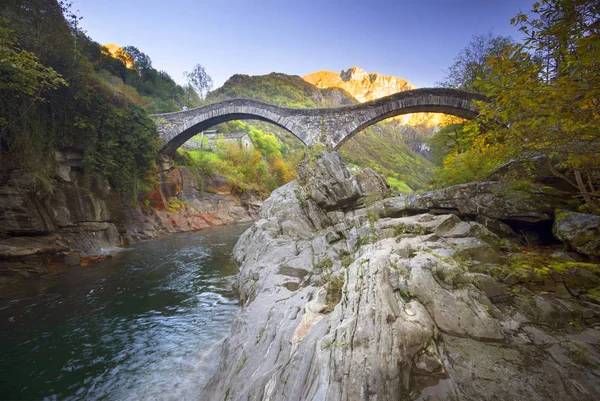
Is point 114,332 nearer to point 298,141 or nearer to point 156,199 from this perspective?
point 156,199

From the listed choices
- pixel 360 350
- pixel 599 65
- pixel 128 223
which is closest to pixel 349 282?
pixel 360 350

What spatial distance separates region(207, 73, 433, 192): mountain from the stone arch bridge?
3729cm

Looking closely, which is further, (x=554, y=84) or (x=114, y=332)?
(x=114, y=332)

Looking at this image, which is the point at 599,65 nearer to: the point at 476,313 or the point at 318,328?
the point at 476,313

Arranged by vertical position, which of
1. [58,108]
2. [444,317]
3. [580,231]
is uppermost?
[58,108]

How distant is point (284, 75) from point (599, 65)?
344 feet

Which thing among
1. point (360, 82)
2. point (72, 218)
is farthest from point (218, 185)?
point (360, 82)

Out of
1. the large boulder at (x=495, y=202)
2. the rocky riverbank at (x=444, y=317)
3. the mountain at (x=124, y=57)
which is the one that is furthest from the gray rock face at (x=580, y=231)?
the mountain at (x=124, y=57)

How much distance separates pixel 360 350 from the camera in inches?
109

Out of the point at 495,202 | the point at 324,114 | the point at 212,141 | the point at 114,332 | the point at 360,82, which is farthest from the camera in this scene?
the point at 360,82

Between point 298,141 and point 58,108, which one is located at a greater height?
point 298,141

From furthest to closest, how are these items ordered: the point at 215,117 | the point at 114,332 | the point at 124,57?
the point at 124,57
the point at 215,117
the point at 114,332

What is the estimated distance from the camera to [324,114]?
21141 mm

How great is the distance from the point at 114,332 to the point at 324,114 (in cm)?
1928
